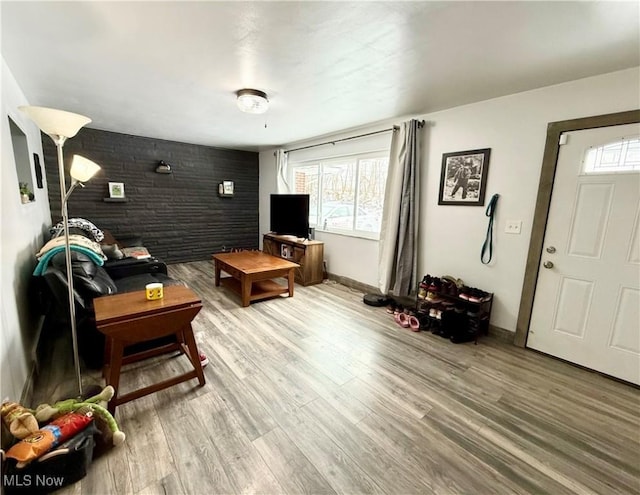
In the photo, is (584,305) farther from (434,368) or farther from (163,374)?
(163,374)

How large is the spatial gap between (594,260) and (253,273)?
3178 millimetres

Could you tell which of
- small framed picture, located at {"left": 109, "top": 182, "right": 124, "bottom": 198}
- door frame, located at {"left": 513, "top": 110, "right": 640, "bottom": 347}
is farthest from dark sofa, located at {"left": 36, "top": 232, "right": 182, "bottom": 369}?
door frame, located at {"left": 513, "top": 110, "right": 640, "bottom": 347}

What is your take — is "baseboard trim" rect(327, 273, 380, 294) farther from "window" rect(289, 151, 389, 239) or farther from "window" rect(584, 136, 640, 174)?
"window" rect(584, 136, 640, 174)

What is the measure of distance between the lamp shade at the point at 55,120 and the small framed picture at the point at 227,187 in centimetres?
420

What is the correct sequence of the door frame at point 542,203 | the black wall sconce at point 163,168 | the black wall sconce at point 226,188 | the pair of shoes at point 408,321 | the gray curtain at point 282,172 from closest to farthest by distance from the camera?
the door frame at point 542,203
the pair of shoes at point 408,321
the black wall sconce at point 163,168
the gray curtain at point 282,172
the black wall sconce at point 226,188

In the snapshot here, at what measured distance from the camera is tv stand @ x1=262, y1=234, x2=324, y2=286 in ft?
13.7

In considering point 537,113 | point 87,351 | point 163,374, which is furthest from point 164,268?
point 537,113

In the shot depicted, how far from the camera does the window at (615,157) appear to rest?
1.97m

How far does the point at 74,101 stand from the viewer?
297cm

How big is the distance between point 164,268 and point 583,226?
4.13 metres

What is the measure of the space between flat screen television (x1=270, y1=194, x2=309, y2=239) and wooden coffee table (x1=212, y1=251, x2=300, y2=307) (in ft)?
2.28

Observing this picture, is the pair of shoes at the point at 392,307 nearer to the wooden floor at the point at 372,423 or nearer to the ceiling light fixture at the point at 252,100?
the wooden floor at the point at 372,423

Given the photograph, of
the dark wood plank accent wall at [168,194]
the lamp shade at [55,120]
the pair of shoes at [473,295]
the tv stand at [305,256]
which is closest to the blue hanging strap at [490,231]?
the pair of shoes at [473,295]
